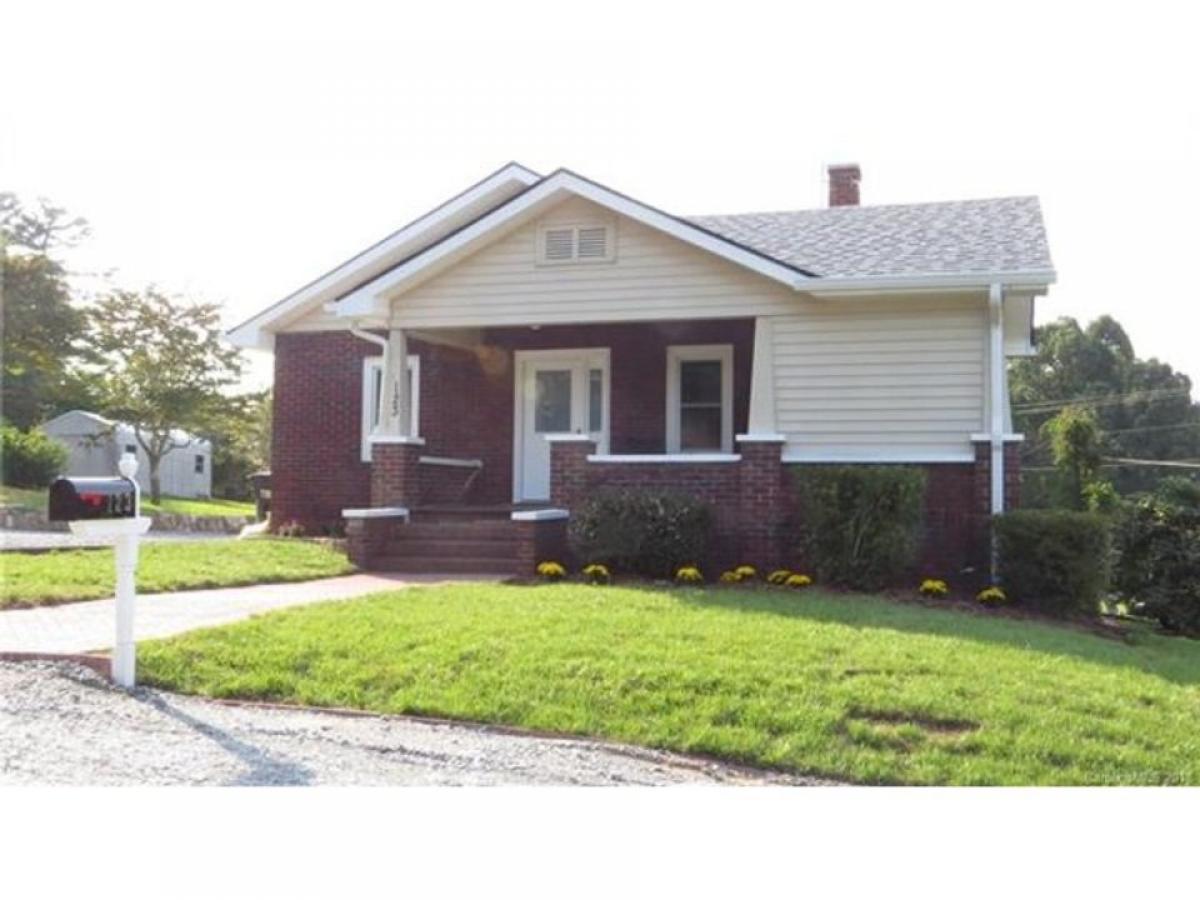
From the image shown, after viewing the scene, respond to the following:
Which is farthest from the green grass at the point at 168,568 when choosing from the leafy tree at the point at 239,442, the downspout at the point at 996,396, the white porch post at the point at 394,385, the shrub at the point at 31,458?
the leafy tree at the point at 239,442

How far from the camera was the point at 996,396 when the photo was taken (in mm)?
11281

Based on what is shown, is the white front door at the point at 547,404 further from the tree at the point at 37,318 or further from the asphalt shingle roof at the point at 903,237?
the tree at the point at 37,318

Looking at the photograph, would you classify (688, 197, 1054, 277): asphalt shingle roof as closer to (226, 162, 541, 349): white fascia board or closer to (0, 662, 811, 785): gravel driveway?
(226, 162, 541, 349): white fascia board

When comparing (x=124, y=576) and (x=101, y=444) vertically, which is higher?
(x=101, y=444)

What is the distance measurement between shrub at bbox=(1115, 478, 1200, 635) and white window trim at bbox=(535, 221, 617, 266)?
20.2 ft

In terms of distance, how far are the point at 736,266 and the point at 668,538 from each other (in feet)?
10.0

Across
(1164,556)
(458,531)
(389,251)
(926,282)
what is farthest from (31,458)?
(1164,556)

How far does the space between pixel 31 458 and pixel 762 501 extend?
17036 mm

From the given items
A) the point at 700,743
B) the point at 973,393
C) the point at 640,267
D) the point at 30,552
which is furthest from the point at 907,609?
the point at 30,552

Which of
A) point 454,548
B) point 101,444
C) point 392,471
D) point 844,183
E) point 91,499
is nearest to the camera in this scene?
point 91,499

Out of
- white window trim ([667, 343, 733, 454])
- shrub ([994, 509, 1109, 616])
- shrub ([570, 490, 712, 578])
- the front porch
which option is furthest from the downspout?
white window trim ([667, 343, 733, 454])

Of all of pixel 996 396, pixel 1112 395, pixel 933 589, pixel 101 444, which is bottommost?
pixel 933 589

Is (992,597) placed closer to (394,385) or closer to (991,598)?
(991,598)

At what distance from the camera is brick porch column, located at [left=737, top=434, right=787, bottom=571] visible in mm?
11352
